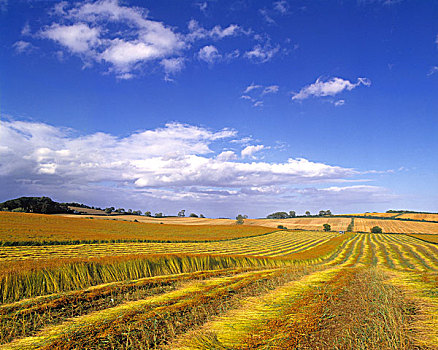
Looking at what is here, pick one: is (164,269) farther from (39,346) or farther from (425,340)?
(425,340)

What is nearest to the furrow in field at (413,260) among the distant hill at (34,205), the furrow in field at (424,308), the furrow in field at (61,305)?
the furrow in field at (424,308)

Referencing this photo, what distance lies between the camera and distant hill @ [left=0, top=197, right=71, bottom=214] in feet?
323

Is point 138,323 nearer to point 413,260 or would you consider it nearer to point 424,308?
point 424,308

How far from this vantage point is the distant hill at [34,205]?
98.6 meters

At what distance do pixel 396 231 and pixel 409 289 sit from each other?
97.7 meters

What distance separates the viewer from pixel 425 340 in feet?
14.4

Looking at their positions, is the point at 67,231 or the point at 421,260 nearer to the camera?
the point at 421,260

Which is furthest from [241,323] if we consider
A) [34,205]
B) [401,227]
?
[34,205]

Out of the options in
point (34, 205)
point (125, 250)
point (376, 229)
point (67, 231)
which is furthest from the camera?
point (34, 205)

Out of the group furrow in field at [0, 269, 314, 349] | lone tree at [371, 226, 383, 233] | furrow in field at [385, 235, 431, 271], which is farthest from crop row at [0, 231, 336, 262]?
lone tree at [371, 226, 383, 233]

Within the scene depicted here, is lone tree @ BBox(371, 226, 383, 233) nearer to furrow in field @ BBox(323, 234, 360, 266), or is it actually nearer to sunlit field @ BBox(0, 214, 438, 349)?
furrow in field @ BBox(323, 234, 360, 266)

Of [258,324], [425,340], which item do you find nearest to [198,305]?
[258,324]

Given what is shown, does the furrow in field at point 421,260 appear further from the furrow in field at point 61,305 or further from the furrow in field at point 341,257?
the furrow in field at point 61,305

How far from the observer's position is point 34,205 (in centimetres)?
10088
